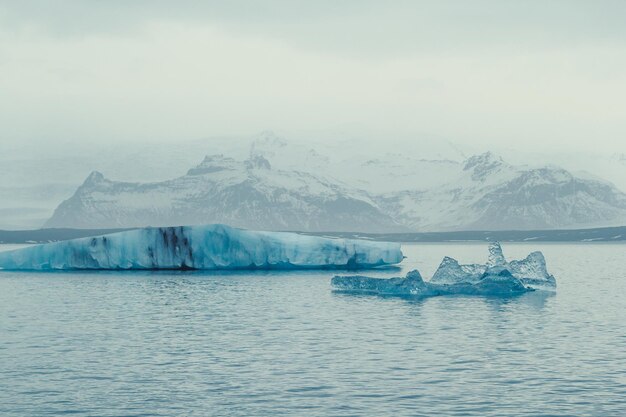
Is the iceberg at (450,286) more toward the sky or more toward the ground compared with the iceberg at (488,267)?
more toward the ground

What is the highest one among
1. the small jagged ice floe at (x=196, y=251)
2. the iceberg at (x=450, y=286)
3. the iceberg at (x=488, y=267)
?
the small jagged ice floe at (x=196, y=251)

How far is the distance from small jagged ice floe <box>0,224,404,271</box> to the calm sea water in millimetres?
12313

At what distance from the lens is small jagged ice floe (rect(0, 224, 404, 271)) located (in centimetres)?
5494

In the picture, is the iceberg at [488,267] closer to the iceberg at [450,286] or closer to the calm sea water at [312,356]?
the iceberg at [450,286]

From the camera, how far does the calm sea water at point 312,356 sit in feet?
61.0

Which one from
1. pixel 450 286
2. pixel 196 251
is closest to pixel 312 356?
pixel 450 286

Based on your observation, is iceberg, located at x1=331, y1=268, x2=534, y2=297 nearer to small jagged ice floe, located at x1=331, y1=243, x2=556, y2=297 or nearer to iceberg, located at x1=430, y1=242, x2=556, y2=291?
small jagged ice floe, located at x1=331, y1=243, x2=556, y2=297

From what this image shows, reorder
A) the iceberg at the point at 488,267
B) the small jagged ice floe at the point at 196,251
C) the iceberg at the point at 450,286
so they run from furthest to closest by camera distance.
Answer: the small jagged ice floe at the point at 196,251 < the iceberg at the point at 488,267 < the iceberg at the point at 450,286

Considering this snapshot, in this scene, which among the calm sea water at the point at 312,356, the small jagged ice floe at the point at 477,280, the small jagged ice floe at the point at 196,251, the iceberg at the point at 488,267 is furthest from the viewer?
the small jagged ice floe at the point at 196,251

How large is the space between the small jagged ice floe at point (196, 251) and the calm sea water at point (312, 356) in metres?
12.3

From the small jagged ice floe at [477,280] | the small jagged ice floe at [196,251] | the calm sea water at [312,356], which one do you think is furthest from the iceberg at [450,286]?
the small jagged ice floe at [196,251]

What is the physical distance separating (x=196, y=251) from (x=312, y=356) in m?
33.0

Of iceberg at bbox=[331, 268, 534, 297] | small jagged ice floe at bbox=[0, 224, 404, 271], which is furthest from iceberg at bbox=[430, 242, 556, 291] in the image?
small jagged ice floe at bbox=[0, 224, 404, 271]

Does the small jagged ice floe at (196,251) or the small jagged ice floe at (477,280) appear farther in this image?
the small jagged ice floe at (196,251)
